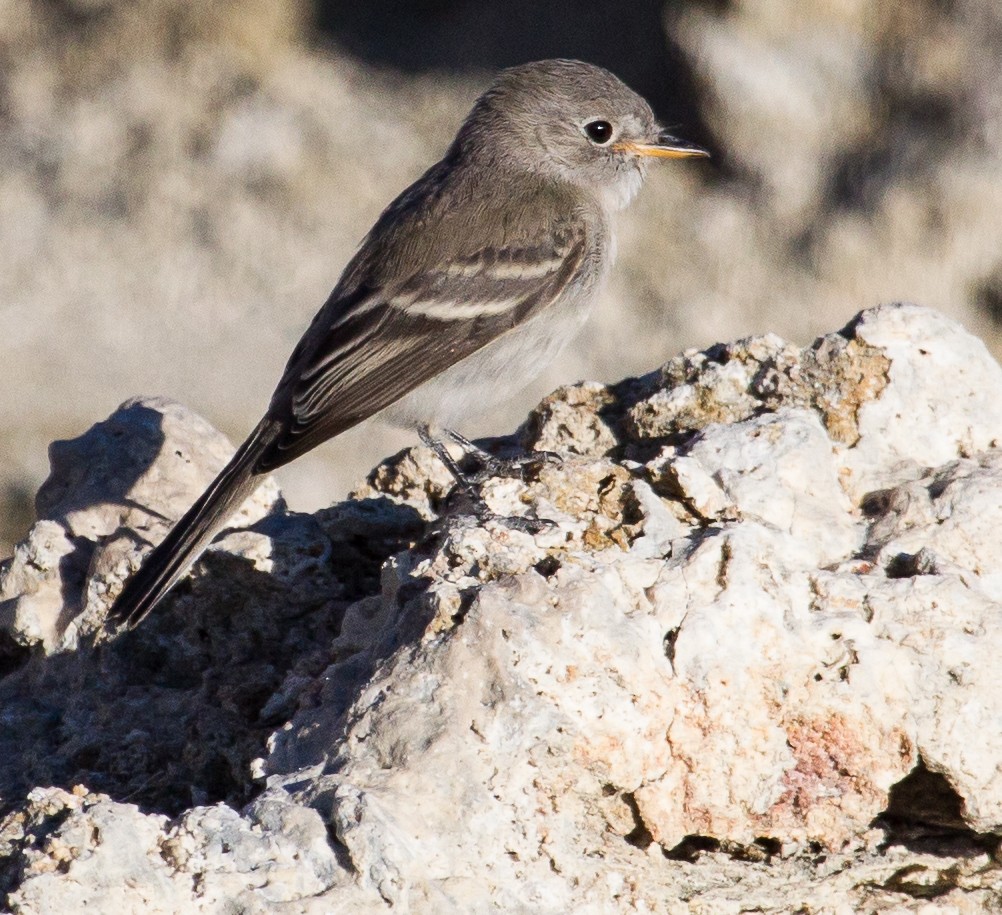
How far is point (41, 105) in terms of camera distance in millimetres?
7777

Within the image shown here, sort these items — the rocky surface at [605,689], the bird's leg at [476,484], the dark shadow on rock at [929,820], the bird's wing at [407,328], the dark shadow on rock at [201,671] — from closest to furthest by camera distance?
the rocky surface at [605,689]
the dark shadow on rock at [929,820]
the bird's leg at [476,484]
the dark shadow on rock at [201,671]
the bird's wing at [407,328]

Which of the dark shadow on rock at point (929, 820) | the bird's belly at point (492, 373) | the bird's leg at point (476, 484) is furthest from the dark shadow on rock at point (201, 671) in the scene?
the dark shadow on rock at point (929, 820)

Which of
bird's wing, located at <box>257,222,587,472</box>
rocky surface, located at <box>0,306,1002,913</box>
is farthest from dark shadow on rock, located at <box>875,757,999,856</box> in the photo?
bird's wing, located at <box>257,222,587,472</box>

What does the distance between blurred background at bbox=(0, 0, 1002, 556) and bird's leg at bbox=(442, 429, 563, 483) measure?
2.46m

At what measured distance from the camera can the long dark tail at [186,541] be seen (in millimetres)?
3553

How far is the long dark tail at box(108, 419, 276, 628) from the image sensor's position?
3.55 metres

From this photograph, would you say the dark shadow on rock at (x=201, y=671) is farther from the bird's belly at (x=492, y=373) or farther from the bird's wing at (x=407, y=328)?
the bird's belly at (x=492, y=373)

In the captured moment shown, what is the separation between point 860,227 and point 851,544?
3592 millimetres

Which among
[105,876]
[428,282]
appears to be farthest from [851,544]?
[428,282]

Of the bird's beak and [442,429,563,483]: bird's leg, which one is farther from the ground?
the bird's beak

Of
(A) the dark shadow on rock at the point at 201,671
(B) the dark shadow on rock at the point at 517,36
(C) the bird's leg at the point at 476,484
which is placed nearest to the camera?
(C) the bird's leg at the point at 476,484

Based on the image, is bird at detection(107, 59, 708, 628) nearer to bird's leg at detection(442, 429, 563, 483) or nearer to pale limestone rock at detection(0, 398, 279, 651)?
pale limestone rock at detection(0, 398, 279, 651)

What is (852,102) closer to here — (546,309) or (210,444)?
(546,309)

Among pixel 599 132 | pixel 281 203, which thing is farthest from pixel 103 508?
pixel 281 203
